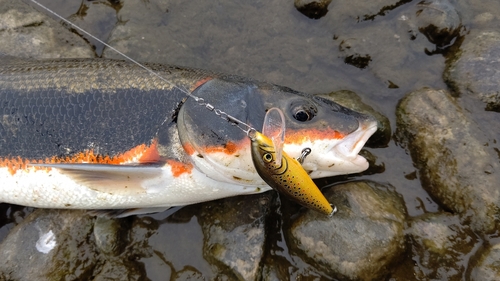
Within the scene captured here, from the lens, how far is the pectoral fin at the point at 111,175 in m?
3.03

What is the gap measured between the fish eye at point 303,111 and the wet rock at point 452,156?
1.20 metres

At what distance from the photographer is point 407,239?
3.42 m

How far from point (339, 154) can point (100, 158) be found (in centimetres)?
201

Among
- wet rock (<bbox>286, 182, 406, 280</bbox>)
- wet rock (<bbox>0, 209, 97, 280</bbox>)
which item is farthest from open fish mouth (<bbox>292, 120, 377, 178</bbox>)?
wet rock (<bbox>0, 209, 97, 280</bbox>)

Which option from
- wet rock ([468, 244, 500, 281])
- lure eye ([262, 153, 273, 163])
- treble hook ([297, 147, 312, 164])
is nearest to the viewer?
lure eye ([262, 153, 273, 163])

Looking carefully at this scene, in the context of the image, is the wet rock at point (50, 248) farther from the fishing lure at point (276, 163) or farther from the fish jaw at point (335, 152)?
the fish jaw at point (335, 152)

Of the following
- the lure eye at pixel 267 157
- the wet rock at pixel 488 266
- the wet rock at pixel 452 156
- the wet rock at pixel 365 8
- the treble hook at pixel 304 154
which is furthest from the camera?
the wet rock at pixel 365 8

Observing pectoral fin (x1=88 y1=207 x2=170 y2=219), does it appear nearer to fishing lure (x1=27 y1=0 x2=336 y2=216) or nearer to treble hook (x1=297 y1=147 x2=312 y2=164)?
fishing lure (x1=27 y1=0 x2=336 y2=216)

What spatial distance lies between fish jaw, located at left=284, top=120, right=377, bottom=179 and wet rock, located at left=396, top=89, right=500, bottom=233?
78 cm

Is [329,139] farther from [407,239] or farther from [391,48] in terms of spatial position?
[391,48]

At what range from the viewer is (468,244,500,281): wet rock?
10.2ft

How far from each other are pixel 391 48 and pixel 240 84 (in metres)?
1.91

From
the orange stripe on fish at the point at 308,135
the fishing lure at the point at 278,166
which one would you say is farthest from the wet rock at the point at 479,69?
the fishing lure at the point at 278,166

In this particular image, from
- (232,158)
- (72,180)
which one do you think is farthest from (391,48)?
(72,180)
